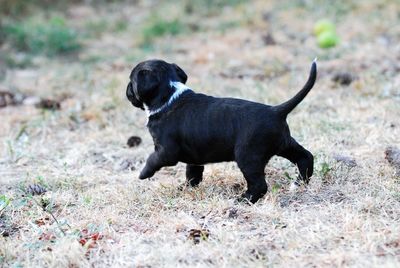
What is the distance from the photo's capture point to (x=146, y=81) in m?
4.95

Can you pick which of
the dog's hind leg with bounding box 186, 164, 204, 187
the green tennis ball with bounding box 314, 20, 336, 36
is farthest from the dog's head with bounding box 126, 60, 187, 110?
the green tennis ball with bounding box 314, 20, 336, 36

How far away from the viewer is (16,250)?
13.6 feet

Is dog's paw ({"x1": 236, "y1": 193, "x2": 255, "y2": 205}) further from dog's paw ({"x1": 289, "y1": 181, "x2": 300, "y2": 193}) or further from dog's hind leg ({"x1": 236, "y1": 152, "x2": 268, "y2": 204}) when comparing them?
dog's paw ({"x1": 289, "y1": 181, "x2": 300, "y2": 193})

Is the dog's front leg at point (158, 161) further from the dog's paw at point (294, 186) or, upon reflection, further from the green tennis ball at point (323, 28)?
the green tennis ball at point (323, 28)

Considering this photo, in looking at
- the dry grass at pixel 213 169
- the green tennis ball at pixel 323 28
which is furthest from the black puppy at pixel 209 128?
the green tennis ball at pixel 323 28

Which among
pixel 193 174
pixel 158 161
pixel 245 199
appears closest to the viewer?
pixel 245 199

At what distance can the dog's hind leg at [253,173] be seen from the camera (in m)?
4.59

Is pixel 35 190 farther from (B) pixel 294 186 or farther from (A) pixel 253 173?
(B) pixel 294 186

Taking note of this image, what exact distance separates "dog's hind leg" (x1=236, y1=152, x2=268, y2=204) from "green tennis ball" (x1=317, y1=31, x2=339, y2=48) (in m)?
5.85

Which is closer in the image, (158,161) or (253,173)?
(253,173)

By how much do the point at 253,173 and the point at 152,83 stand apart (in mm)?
1016

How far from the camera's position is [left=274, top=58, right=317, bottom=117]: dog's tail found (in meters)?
4.52

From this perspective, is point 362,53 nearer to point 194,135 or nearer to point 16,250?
point 194,135

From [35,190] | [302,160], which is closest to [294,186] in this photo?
[302,160]
